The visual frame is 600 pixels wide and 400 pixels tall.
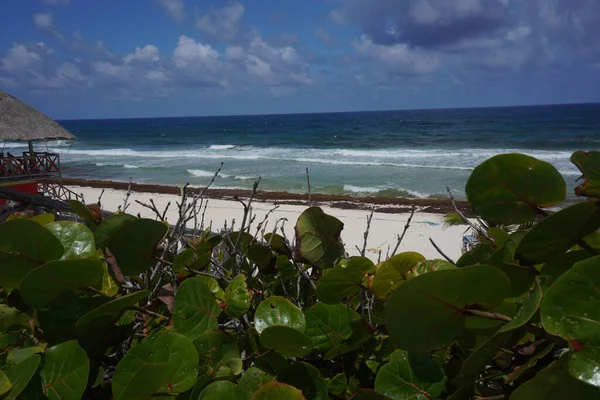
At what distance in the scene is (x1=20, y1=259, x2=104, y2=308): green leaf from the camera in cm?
58

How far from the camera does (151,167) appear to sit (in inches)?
1001

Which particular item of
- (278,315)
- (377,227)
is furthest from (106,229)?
(377,227)

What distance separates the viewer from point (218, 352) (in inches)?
24.3

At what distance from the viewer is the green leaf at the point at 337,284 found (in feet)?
2.09

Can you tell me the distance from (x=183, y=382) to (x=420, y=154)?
27.5 m

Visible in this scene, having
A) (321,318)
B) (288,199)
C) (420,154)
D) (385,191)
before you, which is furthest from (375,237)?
(420,154)

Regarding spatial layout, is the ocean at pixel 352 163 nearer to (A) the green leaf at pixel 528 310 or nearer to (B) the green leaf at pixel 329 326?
(B) the green leaf at pixel 329 326

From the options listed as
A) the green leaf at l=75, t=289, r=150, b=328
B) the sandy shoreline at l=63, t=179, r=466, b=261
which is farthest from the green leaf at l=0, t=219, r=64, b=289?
the sandy shoreline at l=63, t=179, r=466, b=261

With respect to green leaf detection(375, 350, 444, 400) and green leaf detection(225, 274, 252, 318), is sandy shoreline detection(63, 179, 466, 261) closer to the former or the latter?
green leaf detection(225, 274, 252, 318)

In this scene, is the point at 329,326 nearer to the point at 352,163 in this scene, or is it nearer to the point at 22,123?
the point at 22,123

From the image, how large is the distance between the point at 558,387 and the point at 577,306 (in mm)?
88

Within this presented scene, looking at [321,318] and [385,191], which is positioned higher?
[321,318]

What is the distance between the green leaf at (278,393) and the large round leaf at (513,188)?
0.91ft

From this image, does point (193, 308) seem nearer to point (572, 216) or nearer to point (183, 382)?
point (183, 382)
